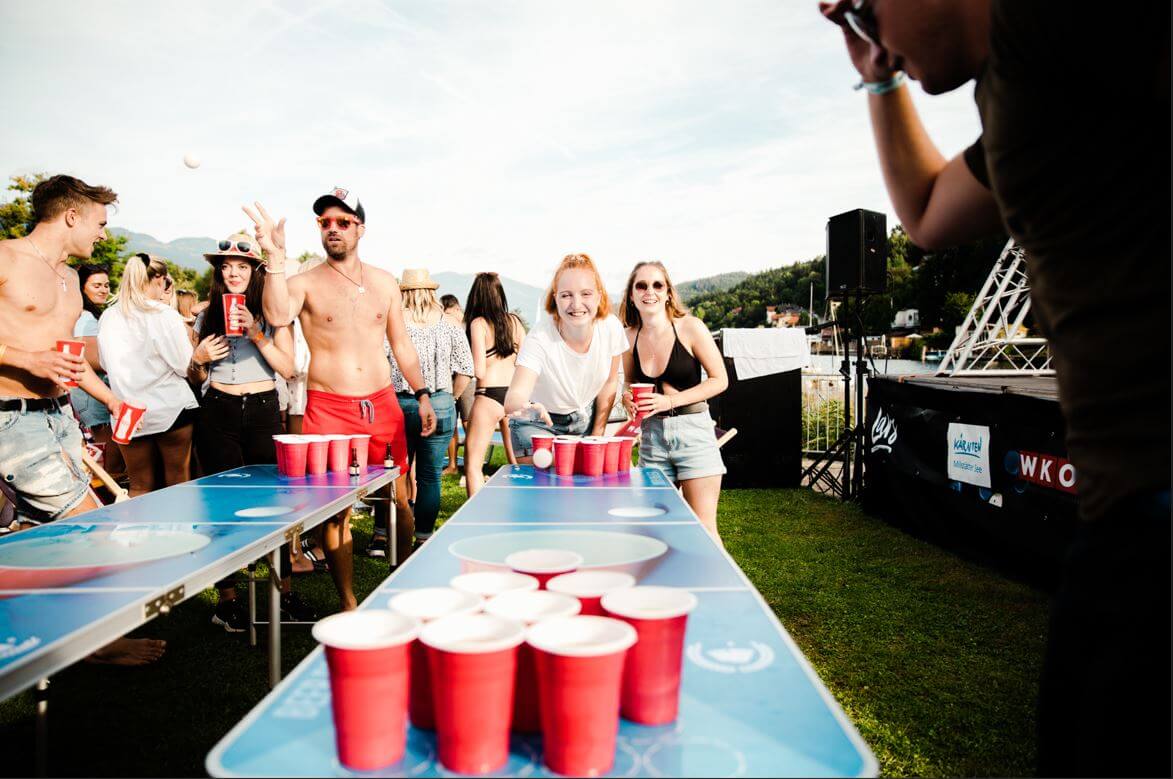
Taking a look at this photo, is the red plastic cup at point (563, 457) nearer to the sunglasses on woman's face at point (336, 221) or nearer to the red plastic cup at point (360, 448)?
the red plastic cup at point (360, 448)

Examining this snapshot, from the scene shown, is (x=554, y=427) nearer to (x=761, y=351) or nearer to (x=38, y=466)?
(x=38, y=466)

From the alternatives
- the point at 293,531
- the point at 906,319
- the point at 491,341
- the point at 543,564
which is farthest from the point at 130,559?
the point at 906,319

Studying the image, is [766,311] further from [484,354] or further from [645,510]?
[645,510]

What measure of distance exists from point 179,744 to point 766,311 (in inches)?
1783

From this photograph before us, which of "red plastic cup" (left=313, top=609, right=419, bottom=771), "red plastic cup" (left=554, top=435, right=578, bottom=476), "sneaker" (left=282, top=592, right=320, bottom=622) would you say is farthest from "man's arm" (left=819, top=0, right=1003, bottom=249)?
"sneaker" (left=282, top=592, right=320, bottom=622)

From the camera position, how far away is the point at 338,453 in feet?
10.5

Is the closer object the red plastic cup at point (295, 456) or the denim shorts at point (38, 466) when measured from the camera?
the denim shorts at point (38, 466)

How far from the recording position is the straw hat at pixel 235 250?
4.34 m

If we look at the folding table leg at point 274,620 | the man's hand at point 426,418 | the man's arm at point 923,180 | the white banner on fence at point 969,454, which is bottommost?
the folding table leg at point 274,620

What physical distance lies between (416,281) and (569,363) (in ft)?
7.89

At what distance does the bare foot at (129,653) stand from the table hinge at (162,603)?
219cm

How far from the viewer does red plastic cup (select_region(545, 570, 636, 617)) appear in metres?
1.04

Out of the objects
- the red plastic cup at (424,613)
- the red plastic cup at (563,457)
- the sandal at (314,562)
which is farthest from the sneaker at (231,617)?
the red plastic cup at (424,613)

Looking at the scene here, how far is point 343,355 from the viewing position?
388 cm
